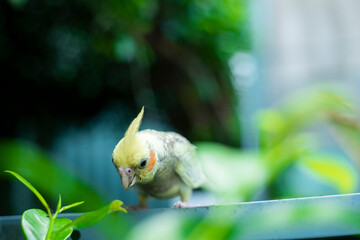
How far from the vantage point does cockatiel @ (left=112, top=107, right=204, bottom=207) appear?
621mm

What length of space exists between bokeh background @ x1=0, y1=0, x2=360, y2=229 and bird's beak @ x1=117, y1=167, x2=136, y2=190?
1.91ft

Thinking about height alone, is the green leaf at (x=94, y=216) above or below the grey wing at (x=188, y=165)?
above

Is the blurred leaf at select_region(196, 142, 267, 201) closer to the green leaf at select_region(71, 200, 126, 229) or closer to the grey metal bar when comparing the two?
the grey metal bar

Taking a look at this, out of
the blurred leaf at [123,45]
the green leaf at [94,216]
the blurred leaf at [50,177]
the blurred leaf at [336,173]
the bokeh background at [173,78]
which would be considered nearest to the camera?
the green leaf at [94,216]

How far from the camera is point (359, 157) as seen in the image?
1.20 meters

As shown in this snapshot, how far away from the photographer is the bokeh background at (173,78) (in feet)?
5.20

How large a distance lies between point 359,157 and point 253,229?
3.04ft

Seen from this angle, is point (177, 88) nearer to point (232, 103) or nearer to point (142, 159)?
point (232, 103)

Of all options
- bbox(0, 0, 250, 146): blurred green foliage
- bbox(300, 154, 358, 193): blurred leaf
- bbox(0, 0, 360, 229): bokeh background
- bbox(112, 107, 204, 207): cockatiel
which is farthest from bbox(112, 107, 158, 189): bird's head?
bbox(0, 0, 250, 146): blurred green foliage

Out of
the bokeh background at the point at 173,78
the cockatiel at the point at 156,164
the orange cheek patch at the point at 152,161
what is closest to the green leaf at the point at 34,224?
the cockatiel at the point at 156,164

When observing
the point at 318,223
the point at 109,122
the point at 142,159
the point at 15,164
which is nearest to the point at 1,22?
the point at 109,122

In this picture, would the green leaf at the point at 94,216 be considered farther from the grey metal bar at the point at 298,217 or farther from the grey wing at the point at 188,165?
the grey wing at the point at 188,165

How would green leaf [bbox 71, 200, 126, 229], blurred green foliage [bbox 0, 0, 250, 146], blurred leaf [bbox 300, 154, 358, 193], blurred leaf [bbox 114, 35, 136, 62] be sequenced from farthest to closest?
blurred green foliage [bbox 0, 0, 250, 146] < blurred leaf [bbox 114, 35, 136, 62] < blurred leaf [bbox 300, 154, 358, 193] < green leaf [bbox 71, 200, 126, 229]

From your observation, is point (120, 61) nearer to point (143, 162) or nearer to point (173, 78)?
point (173, 78)
